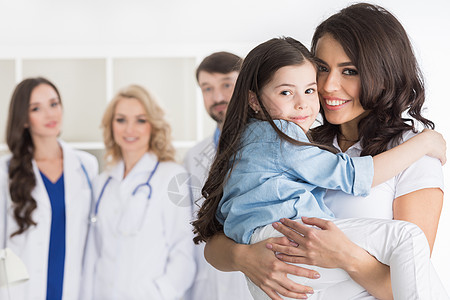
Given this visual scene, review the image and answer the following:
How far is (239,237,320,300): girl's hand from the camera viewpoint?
1122 mm

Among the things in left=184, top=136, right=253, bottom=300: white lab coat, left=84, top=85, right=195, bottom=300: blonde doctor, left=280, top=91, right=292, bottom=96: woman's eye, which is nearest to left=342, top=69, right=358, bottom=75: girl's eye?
left=280, top=91, right=292, bottom=96: woman's eye

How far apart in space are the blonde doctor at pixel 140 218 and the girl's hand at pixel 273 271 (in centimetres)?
161

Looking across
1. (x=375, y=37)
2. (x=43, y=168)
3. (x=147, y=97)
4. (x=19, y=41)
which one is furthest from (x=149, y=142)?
(x=375, y=37)

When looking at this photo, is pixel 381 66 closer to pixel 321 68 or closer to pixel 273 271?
pixel 321 68

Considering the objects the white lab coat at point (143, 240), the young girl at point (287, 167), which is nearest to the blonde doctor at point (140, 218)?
the white lab coat at point (143, 240)

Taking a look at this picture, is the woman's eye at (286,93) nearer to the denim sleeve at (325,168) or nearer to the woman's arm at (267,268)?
the denim sleeve at (325,168)

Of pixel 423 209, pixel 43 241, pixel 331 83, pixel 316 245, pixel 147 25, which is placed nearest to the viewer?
pixel 316 245

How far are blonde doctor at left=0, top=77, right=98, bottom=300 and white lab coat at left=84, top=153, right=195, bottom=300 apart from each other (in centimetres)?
13

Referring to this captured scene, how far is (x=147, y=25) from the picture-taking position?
3365mm

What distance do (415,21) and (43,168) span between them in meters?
2.31

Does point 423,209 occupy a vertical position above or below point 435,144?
below

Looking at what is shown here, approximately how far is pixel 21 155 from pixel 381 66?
232cm

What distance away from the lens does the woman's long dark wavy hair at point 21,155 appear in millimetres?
2852

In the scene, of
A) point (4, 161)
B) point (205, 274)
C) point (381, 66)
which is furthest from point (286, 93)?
point (4, 161)
